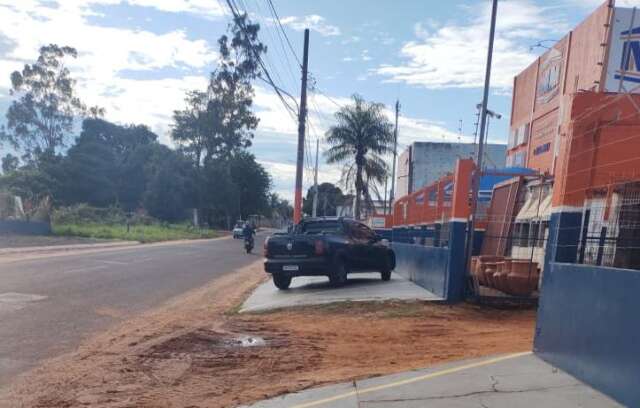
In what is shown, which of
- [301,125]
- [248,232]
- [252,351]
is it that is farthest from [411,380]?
[248,232]

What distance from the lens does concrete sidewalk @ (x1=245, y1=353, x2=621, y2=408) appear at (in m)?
4.75

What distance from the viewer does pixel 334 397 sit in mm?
5219

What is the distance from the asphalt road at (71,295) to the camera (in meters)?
7.71

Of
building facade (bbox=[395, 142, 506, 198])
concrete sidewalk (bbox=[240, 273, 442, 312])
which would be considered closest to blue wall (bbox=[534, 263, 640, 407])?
concrete sidewalk (bbox=[240, 273, 442, 312])

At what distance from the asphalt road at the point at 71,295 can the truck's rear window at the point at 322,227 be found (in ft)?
10.5

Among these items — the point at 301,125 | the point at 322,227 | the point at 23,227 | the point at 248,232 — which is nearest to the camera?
the point at 322,227

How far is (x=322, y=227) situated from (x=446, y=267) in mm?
4873

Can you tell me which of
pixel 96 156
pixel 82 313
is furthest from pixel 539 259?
pixel 96 156

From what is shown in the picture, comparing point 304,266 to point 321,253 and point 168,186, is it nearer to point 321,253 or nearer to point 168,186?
point 321,253

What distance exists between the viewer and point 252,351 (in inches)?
297

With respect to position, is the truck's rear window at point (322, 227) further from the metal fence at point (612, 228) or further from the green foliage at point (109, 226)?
the green foliage at point (109, 226)

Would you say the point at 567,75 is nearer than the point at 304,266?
No

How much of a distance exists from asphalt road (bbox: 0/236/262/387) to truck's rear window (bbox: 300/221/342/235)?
126 inches

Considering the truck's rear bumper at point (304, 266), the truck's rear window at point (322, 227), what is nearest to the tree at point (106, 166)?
the truck's rear window at point (322, 227)
